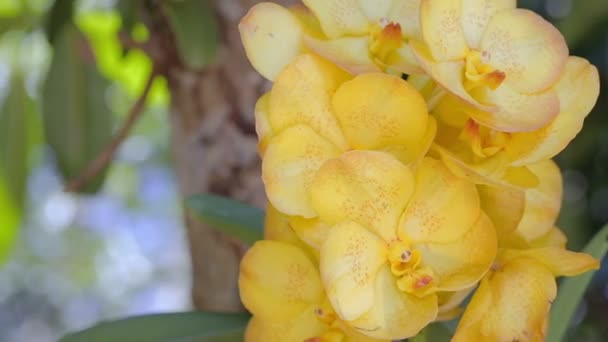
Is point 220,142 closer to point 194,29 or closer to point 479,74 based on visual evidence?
point 194,29

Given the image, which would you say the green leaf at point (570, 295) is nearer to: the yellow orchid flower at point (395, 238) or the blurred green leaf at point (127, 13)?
the yellow orchid flower at point (395, 238)

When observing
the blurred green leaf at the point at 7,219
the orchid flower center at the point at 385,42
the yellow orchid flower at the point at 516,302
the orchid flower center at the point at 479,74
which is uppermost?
the orchid flower center at the point at 385,42

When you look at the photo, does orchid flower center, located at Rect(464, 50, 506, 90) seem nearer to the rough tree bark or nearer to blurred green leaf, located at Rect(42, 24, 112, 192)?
the rough tree bark

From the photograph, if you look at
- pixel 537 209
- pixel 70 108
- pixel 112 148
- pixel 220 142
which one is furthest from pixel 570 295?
pixel 70 108

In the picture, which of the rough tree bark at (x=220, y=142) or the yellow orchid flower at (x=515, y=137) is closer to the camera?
the yellow orchid flower at (x=515, y=137)

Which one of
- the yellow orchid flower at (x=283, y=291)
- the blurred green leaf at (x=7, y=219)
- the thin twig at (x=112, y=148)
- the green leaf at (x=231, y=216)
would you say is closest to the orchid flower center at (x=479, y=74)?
the yellow orchid flower at (x=283, y=291)

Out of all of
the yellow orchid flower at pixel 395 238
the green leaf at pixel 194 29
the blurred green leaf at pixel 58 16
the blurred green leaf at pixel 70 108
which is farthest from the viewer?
the blurred green leaf at pixel 70 108

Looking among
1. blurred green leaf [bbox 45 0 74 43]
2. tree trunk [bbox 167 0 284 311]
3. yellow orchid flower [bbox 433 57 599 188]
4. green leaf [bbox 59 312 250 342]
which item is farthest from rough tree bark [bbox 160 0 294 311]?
yellow orchid flower [bbox 433 57 599 188]
